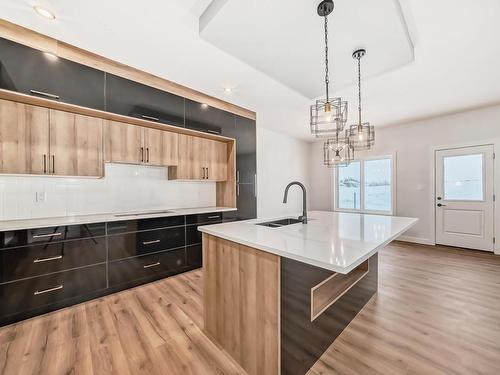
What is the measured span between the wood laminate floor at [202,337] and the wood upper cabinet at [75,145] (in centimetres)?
147

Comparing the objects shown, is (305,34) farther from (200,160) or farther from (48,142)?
(48,142)

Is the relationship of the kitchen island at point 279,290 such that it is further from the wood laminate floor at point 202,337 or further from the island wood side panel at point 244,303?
the wood laminate floor at point 202,337

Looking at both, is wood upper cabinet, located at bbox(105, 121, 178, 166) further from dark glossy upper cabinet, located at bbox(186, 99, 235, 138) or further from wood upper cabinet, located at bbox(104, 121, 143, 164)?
dark glossy upper cabinet, located at bbox(186, 99, 235, 138)

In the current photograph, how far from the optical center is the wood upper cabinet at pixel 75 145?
223 centimetres

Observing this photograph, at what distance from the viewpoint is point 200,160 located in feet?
11.4

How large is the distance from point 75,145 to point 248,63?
6.94 ft

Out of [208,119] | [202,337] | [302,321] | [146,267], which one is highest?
[208,119]

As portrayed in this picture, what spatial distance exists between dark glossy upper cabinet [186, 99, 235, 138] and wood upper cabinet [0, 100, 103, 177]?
1212 millimetres

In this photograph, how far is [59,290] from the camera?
83.6 inches

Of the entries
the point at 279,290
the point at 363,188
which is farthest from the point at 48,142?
the point at 363,188

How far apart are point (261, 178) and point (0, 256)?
4.19 meters

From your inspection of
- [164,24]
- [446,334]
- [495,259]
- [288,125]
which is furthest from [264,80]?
[495,259]

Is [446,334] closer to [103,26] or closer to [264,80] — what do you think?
[264,80]

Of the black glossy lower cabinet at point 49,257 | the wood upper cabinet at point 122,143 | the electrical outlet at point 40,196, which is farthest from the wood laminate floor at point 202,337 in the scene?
the wood upper cabinet at point 122,143
